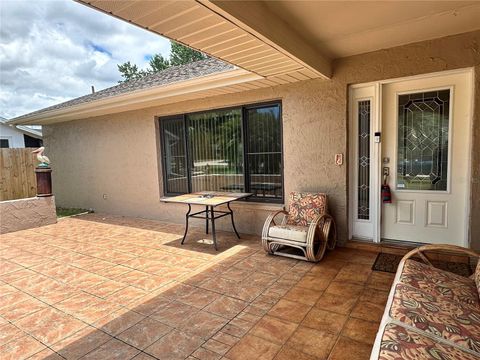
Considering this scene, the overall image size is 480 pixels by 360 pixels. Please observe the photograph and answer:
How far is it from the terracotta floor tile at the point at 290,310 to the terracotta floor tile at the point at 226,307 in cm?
31

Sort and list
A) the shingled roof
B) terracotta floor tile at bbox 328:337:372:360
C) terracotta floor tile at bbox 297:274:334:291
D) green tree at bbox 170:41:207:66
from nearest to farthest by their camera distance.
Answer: terracotta floor tile at bbox 328:337:372:360 < terracotta floor tile at bbox 297:274:334:291 < the shingled roof < green tree at bbox 170:41:207:66

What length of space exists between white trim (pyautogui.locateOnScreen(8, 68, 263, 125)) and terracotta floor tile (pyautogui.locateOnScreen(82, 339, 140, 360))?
11.5 feet

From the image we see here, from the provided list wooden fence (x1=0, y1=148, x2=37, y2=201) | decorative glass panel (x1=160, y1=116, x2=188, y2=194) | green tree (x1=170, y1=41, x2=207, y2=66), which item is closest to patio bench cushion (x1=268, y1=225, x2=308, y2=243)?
decorative glass panel (x1=160, y1=116, x2=188, y2=194)

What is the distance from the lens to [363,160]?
4.29 m

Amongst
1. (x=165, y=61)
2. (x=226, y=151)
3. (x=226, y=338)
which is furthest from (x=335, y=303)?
(x=165, y=61)

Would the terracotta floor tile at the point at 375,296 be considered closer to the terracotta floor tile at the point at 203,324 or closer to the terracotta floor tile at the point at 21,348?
the terracotta floor tile at the point at 203,324

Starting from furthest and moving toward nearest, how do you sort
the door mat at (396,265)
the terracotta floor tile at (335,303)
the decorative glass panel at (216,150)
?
the decorative glass panel at (216,150), the door mat at (396,265), the terracotta floor tile at (335,303)

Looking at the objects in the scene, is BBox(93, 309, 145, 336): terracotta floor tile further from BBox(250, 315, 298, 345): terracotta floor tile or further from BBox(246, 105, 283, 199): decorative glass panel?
BBox(246, 105, 283, 199): decorative glass panel

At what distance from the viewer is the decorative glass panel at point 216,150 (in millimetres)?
5391

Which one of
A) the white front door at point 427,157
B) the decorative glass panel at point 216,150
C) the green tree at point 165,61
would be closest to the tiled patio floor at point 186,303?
the white front door at point 427,157

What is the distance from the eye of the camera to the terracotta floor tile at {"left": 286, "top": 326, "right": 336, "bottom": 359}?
2.13 meters

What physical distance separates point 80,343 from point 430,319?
2.52 meters

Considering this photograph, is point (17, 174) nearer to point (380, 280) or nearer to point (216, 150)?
point (216, 150)

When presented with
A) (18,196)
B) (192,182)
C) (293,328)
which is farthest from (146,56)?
(293,328)
